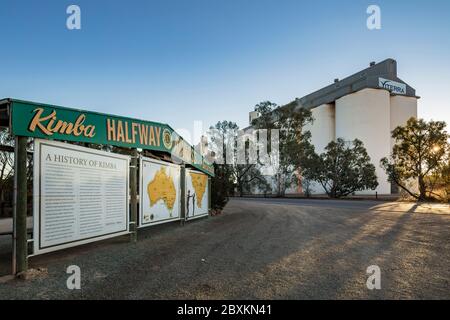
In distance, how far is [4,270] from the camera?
223 inches

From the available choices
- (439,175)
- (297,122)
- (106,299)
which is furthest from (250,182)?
(106,299)

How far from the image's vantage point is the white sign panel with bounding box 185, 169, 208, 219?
41.8ft

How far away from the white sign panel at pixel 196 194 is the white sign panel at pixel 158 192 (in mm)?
985

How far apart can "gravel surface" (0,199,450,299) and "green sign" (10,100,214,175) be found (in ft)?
9.12

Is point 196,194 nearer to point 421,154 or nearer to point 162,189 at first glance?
point 162,189

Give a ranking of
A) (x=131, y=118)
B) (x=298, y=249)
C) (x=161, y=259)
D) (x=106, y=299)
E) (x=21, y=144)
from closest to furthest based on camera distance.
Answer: (x=106, y=299) → (x=21, y=144) → (x=161, y=259) → (x=298, y=249) → (x=131, y=118)

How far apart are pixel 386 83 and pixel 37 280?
63.6 m

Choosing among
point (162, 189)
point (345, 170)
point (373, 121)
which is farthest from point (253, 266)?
point (373, 121)

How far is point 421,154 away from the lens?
92.0ft

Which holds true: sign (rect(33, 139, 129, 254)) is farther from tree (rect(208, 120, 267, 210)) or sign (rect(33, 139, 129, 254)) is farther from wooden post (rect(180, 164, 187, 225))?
tree (rect(208, 120, 267, 210))

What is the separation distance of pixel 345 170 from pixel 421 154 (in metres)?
9.58

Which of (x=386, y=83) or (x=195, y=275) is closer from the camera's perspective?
(x=195, y=275)

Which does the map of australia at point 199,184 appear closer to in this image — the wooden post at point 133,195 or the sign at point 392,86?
the wooden post at point 133,195

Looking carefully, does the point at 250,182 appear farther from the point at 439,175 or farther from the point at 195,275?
the point at 195,275
